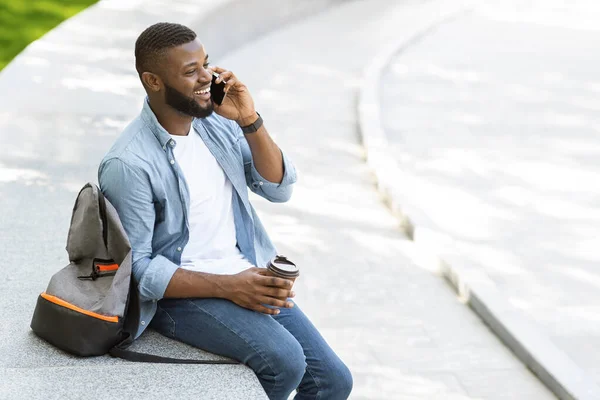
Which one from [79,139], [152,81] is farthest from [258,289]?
[79,139]

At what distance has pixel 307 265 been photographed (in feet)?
23.0

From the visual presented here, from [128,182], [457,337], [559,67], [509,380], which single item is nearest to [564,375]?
[509,380]

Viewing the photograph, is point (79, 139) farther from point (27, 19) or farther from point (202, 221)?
point (27, 19)

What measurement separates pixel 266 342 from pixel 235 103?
39.3 inches

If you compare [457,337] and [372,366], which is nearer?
[372,366]

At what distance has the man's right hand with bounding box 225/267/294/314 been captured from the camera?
13.1ft

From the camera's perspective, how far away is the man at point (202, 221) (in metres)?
4.04

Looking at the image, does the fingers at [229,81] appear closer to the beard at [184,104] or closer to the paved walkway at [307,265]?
the beard at [184,104]

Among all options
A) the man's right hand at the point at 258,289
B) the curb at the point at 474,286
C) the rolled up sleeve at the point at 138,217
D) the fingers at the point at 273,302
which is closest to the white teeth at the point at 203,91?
the rolled up sleeve at the point at 138,217

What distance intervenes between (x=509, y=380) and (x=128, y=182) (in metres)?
2.62

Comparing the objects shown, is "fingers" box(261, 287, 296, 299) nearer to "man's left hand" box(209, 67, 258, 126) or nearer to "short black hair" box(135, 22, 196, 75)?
"man's left hand" box(209, 67, 258, 126)

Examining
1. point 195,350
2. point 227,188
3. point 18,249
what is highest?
point 227,188

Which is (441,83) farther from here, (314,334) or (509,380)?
(314,334)

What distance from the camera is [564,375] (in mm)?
5438
